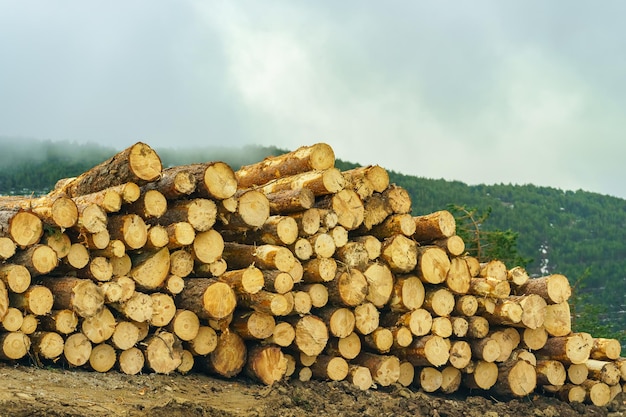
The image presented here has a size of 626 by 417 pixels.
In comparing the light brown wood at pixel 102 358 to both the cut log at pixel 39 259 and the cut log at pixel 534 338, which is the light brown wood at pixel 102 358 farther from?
the cut log at pixel 534 338

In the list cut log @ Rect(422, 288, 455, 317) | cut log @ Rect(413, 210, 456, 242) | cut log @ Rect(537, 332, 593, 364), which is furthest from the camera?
cut log @ Rect(537, 332, 593, 364)

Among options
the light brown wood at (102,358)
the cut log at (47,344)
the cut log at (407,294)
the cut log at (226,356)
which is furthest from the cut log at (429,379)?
the cut log at (47,344)

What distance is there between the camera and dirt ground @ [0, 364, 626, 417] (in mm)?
6547

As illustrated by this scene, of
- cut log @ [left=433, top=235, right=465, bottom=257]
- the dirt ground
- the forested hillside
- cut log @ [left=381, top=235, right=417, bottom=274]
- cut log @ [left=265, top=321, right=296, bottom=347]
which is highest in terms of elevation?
the forested hillside

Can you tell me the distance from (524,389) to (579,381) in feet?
2.37

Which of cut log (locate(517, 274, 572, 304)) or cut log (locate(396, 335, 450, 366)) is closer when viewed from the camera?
cut log (locate(396, 335, 450, 366))

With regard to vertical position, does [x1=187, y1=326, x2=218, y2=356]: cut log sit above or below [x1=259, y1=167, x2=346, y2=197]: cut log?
below

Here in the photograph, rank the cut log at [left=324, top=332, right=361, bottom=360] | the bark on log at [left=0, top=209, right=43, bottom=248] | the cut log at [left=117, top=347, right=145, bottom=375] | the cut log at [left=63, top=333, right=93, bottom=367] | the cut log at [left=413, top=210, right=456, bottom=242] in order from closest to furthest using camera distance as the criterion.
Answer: the bark on log at [left=0, top=209, right=43, bottom=248], the cut log at [left=63, top=333, right=93, bottom=367], the cut log at [left=117, top=347, right=145, bottom=375], the cut log at [left=324, top=332, right=361, bottom=360], the cut log at [left=413, top=210, right=456, bottom=242]

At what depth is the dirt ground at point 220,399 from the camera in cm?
655

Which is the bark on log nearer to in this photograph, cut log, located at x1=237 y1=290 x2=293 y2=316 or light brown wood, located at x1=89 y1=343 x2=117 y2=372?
light brown wood, located at x1=89 y1=343 x2=117 y2=372

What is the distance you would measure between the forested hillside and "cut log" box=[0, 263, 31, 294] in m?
13.3

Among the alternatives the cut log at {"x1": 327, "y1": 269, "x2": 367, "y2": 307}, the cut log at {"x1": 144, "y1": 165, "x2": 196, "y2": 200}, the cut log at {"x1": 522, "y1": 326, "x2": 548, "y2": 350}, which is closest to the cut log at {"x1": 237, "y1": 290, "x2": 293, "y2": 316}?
the cut log at {"x1": 327, "y1": 269, "x2": 367, "y2": 307}

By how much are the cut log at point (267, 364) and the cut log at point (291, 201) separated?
59.7 inches

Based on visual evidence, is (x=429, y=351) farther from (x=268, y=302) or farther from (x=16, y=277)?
(x=16, y=277)
